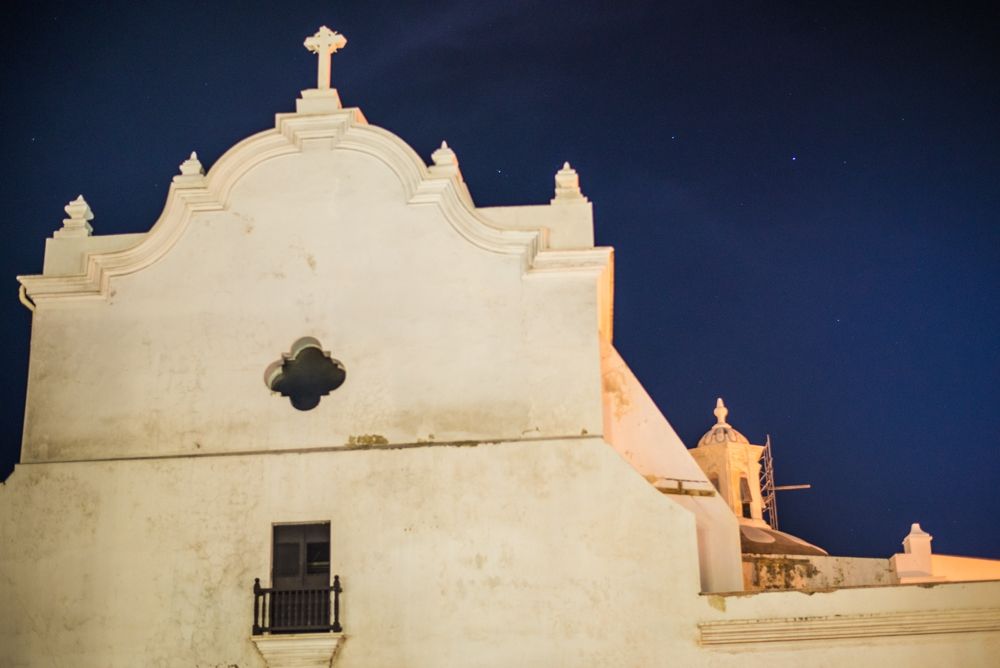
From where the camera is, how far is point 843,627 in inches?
629

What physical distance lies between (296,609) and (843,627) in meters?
6.96

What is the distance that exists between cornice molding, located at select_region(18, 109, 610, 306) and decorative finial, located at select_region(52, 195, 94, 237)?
2.33 feet

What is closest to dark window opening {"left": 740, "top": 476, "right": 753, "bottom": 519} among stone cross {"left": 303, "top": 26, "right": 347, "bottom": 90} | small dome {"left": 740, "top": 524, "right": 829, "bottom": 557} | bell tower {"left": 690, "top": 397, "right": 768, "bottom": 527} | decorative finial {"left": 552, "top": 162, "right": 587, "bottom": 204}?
bell tower {"left": 690, "top": 397, "right": 768, "bottom": 527}

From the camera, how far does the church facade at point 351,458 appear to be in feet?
53.2

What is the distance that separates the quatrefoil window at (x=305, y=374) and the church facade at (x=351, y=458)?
0.05 metres

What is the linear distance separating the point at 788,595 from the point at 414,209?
7.37 metres

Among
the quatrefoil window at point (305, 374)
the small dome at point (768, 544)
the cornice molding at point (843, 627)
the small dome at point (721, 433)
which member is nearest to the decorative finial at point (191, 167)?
the quatrefoil window at point (305, 374)

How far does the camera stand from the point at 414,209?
60.4ft

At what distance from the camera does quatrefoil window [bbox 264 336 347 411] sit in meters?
17.8

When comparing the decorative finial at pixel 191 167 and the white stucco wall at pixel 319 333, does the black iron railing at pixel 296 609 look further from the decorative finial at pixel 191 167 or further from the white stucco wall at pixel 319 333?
the decorative finial at pixel 191 167

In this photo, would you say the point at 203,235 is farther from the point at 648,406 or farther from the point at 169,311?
the point at 648,406

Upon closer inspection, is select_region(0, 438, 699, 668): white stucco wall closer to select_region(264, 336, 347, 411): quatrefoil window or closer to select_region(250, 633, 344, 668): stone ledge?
select_region(250, 633, 344, 668): stone ledge

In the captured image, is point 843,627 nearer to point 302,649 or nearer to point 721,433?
point 302,649

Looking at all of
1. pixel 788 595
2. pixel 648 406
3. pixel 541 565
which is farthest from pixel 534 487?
pixel 648 406
